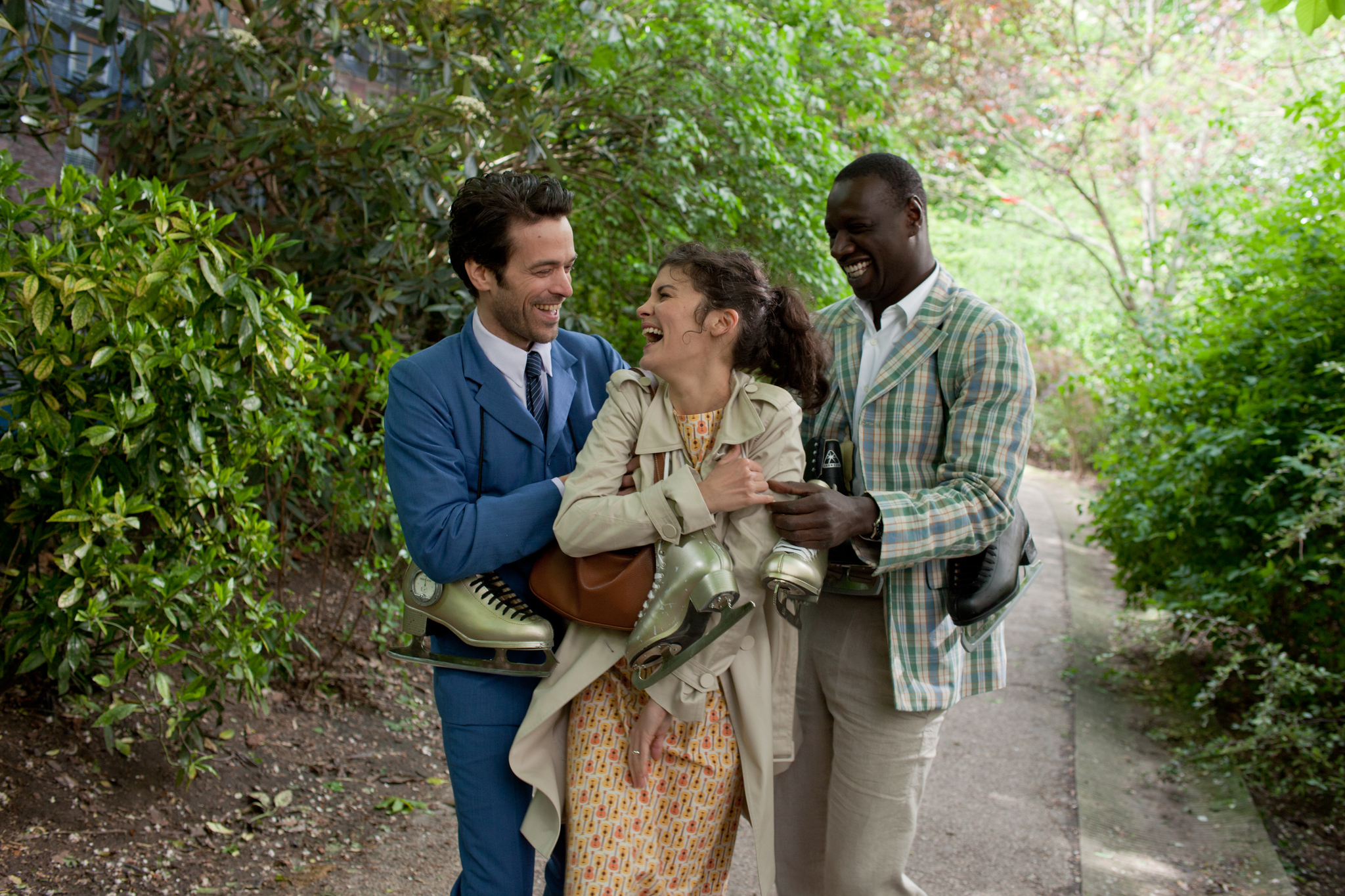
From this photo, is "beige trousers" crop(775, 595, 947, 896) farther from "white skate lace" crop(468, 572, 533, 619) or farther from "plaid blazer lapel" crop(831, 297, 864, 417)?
"white skate lace" crop(468, 572, 533, 619)

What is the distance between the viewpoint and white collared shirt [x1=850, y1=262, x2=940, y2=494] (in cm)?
237

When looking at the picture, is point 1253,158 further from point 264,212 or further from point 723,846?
point 723,846

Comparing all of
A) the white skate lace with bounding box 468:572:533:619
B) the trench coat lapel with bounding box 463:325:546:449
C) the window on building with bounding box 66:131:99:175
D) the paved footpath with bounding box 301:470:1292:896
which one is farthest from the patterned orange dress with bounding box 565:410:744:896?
the window on building with bounding box 66:131:99:175

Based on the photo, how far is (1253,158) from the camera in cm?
908

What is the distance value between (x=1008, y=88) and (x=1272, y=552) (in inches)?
349

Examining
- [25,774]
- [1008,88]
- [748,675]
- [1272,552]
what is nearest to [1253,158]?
[1008,88]

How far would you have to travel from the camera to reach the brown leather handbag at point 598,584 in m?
2.01

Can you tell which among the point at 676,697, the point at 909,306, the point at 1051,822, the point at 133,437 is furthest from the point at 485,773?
the point at 1051,822

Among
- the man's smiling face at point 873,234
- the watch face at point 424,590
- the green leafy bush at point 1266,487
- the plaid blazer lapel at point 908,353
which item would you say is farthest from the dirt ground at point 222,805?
the green leafy bush at point 1266,487

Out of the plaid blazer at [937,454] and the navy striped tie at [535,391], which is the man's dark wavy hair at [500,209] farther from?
the plaid blazer at [937,454]

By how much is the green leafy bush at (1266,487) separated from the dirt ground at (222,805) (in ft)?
11.4

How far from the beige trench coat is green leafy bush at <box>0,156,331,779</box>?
4.92 ft

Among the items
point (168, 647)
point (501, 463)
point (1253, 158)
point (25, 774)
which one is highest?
point (1253, 158)

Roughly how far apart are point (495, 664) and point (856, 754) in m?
0.84
